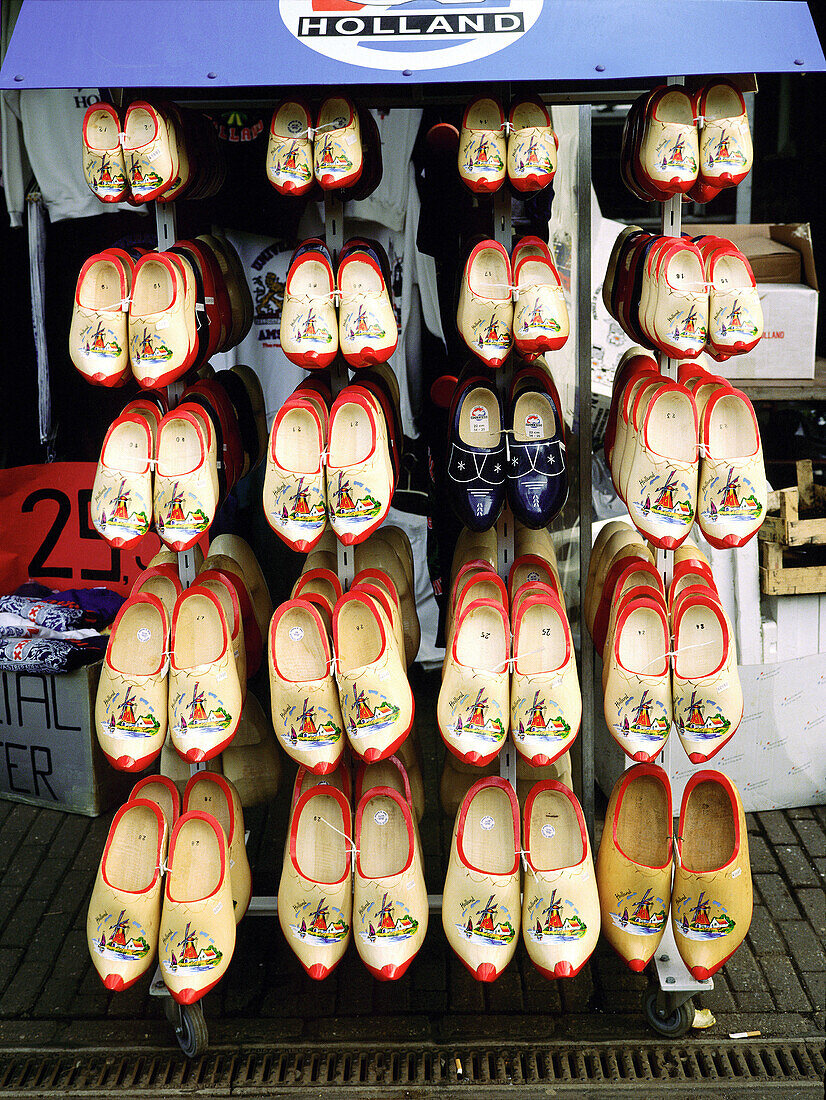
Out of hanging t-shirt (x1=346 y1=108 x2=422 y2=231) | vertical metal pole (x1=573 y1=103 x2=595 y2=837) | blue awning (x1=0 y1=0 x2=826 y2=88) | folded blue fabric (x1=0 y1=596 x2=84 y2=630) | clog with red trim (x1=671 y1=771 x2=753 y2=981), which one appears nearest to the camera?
blue awning (x1=0 y1=0 x2=826 y2=88)

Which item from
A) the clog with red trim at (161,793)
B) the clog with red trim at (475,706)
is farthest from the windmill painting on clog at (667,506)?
the clog with red trim at (161,793)

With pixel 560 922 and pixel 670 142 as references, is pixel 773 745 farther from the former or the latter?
pixel 670 142

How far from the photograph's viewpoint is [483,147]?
2.18 metres

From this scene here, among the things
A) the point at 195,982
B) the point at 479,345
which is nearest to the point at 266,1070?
the point at 195,982

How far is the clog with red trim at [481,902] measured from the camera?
2.25 metres

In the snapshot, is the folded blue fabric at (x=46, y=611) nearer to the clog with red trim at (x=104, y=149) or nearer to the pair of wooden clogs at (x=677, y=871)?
the clog with red trim at (x=104, y=149)

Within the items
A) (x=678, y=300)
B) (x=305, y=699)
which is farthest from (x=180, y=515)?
(x=678, y=300)

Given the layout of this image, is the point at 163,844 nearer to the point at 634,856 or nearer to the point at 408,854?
the point at 408,854

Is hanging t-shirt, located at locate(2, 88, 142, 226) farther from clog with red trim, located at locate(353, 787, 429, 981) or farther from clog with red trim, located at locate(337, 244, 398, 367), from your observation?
clog with red trim, located at locate(353, 787, 429, 981)

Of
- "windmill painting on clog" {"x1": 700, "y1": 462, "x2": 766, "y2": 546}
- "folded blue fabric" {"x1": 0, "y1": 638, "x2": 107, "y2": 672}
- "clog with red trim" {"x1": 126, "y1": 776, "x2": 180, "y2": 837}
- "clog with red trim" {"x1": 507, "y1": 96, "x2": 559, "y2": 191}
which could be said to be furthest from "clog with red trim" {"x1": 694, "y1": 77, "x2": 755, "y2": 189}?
"folded blue fabric" {"x1": 0, "y1": 638, "x2": 107, "y2": 672}

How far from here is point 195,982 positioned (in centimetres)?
223

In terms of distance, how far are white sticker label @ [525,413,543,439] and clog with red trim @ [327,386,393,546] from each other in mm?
357

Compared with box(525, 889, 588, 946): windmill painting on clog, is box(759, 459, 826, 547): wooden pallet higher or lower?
higher

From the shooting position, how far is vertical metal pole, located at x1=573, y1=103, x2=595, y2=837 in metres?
2.70
